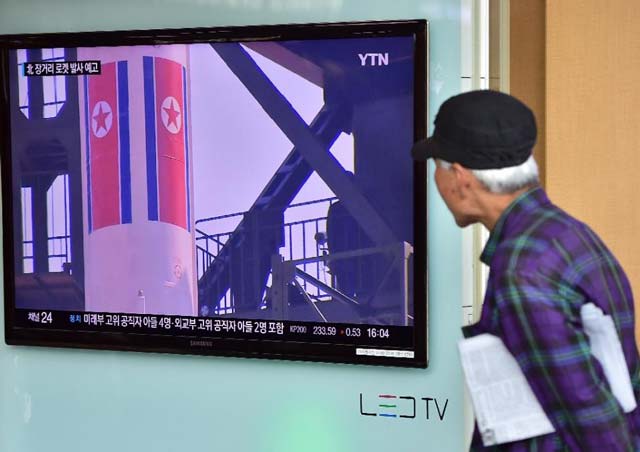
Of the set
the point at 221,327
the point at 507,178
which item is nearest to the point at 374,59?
the point at 221,327

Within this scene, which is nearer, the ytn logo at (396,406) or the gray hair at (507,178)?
the gray hair at (507,178)

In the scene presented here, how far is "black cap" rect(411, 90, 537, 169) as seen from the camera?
1.92 meters

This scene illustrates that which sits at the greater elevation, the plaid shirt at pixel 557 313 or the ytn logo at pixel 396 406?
the plaid shirt at pixel 557 313

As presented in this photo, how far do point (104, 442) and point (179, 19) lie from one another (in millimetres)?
1534

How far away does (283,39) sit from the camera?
3309 millimetres

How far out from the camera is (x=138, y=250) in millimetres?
3535

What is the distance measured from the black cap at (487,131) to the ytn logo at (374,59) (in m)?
1.25

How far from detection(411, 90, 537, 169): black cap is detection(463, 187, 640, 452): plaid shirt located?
97 millimetres

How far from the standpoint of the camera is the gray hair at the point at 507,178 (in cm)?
196

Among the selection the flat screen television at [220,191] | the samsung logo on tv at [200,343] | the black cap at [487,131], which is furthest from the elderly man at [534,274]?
the samsung logo on tv at [200,343]

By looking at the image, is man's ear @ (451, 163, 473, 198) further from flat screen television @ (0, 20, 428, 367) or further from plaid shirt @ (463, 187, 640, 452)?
flat screen television @ (0, 20, 428, 367)

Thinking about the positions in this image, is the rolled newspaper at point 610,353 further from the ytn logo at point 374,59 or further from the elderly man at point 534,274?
the ytn logo at point 374,59

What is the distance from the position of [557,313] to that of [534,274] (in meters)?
0.08

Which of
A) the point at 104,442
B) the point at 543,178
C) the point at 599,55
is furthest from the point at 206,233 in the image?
the point at 599,55
